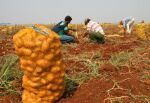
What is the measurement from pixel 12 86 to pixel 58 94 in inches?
32.1

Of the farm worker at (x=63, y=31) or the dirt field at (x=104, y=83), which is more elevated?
the farm worker at (x=63, y=31)

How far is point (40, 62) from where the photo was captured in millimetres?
3574

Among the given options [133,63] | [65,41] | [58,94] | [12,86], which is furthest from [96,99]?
[65,41]

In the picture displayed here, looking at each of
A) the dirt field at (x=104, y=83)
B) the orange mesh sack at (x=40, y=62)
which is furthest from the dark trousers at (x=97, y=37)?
the orange mesh sack at (x=40, y=62)

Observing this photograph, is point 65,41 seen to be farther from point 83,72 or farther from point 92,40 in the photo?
point 83,72

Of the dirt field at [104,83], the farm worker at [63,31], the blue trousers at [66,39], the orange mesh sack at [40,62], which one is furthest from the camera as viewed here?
the blue trousers at [66,39]

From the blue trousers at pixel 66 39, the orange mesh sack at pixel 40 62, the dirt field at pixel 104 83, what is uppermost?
the orange mesh sack at pixel 40 62

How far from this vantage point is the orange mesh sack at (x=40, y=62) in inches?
140

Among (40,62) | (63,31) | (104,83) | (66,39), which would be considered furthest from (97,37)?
(40,62)

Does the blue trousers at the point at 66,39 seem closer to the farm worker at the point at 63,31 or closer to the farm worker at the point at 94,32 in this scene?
the farm worker at the point at 63,31

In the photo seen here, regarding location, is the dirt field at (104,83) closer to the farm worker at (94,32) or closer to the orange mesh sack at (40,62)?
the orange mesh sack at (40,62)

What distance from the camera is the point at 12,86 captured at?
4.38 meters

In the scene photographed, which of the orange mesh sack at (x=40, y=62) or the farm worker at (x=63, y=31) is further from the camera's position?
the farm worker at (x=63, y=31)

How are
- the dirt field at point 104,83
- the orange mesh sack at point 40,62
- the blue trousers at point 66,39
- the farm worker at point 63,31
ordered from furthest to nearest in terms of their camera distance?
1. the blue trousers at point 66,39
2. the farm worker at point 63,31
3. the dirt field at point 104,83
4. the orange mesh sack at point 40,62
